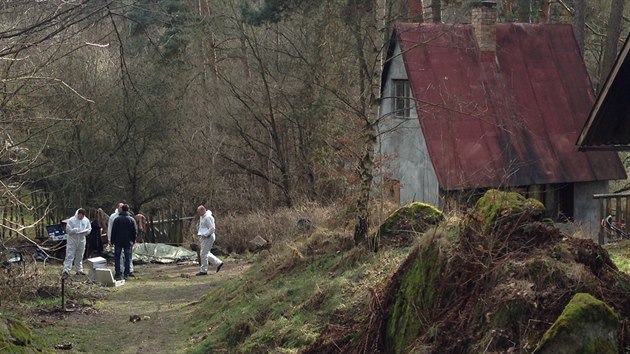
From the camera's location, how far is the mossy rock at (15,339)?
30.3ft

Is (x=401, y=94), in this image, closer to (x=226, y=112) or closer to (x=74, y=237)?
(x=74, y=237)

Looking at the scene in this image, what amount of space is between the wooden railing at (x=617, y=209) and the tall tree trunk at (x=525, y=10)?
15600mm

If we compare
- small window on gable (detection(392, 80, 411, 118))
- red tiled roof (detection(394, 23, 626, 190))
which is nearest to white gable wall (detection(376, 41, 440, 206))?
small window on gable (detection(392, 80, 411, 118))

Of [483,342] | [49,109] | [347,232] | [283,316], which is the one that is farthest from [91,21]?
[49,109]

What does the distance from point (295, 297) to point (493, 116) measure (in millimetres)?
12580

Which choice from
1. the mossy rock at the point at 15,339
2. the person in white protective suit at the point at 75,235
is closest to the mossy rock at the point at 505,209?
the mossy rock at the point at 15,339

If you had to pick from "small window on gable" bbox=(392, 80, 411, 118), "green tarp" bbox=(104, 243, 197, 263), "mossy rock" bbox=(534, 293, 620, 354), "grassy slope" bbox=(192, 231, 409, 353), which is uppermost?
"small window on gable" bbox=(392, 80, 411, 118)

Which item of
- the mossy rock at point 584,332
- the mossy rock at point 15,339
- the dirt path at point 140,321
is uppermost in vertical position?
the mossy rock at point 584,332

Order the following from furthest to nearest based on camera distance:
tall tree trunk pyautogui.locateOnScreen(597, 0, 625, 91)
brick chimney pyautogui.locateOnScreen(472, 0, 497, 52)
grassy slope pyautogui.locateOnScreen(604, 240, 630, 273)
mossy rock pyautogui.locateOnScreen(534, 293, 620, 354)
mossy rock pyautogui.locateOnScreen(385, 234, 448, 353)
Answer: tall tree trunk pyautogui.locateOnScreen(597, 0, 625, 91) → brick chimney pyautogui.locateOnScreen(472, 0, 497, 52) → grassy slope pyautogui.locateOnScreen(604, 240, 630, 273) → mossy rock pyautogui.locateOnScreen(385, 234, 448, 353) → mossy rock pyautogui.locateOnScreen(534, 293, 620, 354)

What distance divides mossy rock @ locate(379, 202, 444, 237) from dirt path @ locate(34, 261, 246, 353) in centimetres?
375

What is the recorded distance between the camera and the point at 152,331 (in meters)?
16.2

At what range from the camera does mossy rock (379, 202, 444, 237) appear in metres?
13.4

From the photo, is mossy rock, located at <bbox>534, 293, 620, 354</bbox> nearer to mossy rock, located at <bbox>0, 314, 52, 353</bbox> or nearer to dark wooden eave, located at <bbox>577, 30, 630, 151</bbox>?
mossy rock, located at <bbox>0, 314, 52, 353</bbox>

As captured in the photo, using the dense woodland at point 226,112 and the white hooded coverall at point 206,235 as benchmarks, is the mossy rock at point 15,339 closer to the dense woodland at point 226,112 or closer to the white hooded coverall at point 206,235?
the white hooded coverall at point 206,235
